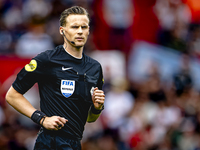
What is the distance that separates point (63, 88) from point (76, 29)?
709 millimetres

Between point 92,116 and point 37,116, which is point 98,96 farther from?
point 37,116

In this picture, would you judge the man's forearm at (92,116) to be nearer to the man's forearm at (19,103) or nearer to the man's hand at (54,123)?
the man's hand at (54,123)

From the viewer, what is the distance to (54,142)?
4.38 metres

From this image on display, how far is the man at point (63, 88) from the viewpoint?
14.3 feet

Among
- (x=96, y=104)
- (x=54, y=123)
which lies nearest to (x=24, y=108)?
(x=54, y=123)

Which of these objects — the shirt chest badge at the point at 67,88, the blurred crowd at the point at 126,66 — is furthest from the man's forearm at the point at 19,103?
the blurred crowd at the point at 126,66

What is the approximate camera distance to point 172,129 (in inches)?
366

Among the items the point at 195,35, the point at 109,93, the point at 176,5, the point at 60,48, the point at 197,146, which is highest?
the point at 60,48

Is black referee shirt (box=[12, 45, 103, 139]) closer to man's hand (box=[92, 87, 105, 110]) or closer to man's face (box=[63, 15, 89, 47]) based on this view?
man's hand (box=[92, 87, 105, 110])

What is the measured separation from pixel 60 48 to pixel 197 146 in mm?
5825

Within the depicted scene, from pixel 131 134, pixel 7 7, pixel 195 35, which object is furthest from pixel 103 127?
pixel 7 7

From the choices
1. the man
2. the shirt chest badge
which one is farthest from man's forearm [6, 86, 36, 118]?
the shirt chest badge

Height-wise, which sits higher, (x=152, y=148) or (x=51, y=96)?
(x=51, y=96)

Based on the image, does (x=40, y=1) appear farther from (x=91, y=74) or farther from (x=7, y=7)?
(x=91, y=74)
